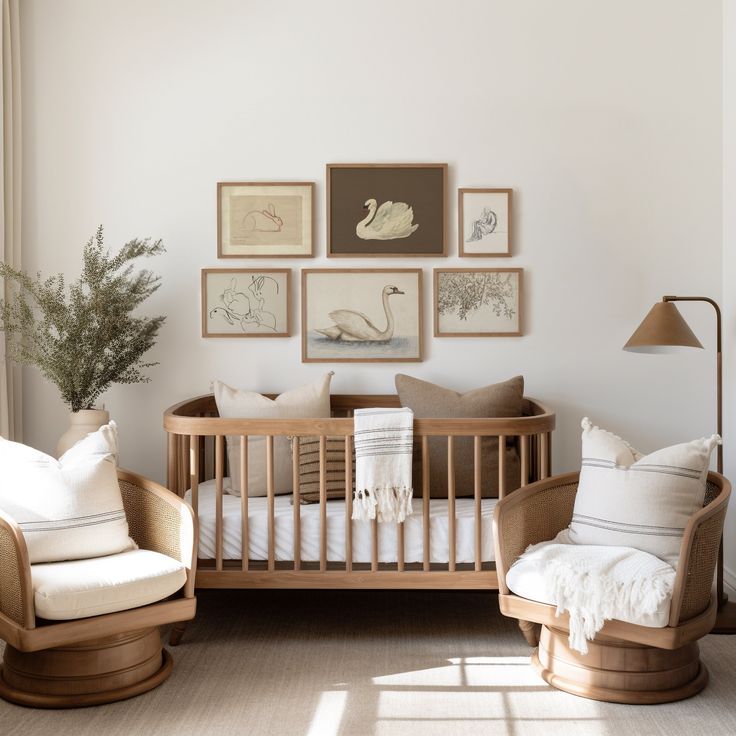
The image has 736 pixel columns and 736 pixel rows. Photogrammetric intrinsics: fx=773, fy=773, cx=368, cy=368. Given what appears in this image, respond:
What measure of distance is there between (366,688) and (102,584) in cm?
83

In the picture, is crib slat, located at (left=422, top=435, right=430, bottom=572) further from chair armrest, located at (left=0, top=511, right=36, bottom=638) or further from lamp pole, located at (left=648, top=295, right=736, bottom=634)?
chair armrest, located at (left=0, top=511, right=36, bottom=638)

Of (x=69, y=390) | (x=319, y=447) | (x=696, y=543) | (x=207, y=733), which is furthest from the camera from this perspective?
(x=69, y=390)

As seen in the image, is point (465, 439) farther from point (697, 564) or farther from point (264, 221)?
point (264, 221)

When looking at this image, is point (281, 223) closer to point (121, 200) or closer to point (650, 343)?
point (121, 200)

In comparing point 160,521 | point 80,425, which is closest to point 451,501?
point 160,521

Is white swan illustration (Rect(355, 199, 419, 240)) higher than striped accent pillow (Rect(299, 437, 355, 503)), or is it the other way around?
white swan illustration (Rect(355, 199, 419, 240))

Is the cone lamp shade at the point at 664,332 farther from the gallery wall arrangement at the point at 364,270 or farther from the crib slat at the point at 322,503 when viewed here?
the crib slat at the point at 322,503

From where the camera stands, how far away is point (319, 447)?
272 cm

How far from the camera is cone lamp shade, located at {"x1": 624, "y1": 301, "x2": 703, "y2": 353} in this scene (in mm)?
2746

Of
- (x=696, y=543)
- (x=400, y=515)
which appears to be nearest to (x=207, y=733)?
(x=400, y=515)

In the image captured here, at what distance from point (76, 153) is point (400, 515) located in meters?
2.12

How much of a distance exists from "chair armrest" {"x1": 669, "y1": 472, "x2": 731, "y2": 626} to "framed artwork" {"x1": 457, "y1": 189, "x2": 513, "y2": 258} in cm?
143

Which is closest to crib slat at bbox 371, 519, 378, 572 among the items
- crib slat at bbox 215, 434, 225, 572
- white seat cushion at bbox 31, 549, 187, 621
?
crib slat at bbox 215, 434, 225, 572

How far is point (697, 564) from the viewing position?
7.18 feet
